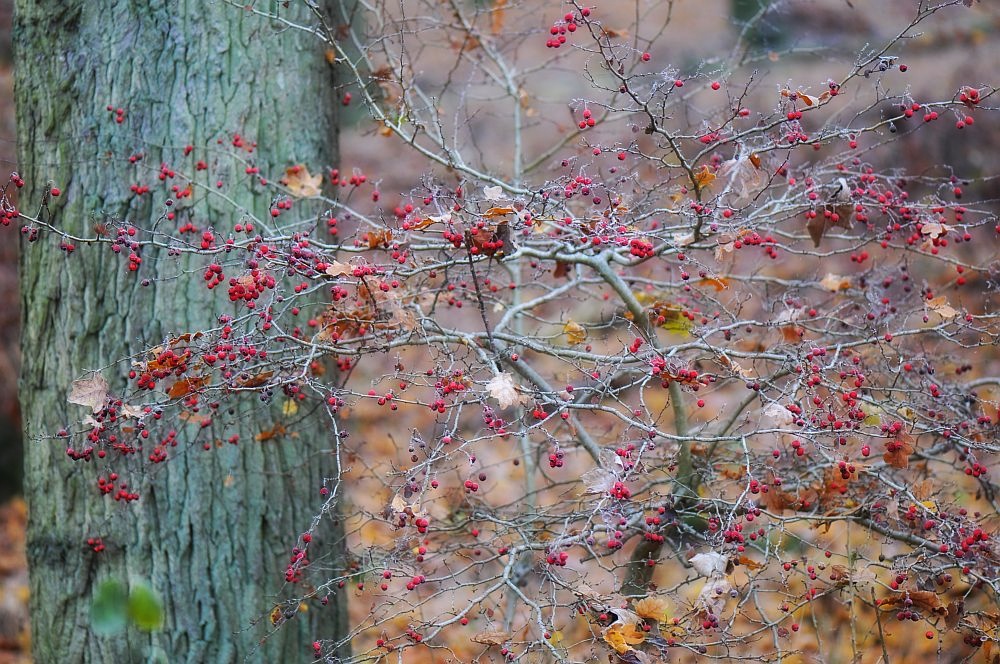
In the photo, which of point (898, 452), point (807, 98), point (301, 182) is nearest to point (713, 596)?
point (898, 452)

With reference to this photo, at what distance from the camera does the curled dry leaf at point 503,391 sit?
1.97 meters

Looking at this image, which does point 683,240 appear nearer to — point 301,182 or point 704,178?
point 704,178

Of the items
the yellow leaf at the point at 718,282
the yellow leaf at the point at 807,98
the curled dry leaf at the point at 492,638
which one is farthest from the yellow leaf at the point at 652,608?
the yellow leaf at the point at 807,98

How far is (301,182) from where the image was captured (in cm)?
275

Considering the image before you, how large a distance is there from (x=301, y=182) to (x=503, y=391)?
117 cm

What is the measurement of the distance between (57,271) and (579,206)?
178 cm

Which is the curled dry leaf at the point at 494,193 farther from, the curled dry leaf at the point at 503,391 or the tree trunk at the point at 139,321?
the tree trunk at the point at 139,321

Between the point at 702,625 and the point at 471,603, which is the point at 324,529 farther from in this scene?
the point at 702,625

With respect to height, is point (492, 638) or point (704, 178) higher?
point (704, 178)

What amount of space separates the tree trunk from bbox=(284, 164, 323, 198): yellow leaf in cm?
18

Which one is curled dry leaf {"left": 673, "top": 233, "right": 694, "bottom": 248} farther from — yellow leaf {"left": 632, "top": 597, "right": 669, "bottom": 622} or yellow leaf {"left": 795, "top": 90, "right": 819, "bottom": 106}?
yellow leaf {"left": 632, "top": 597, "right": 669, "bottom": 622}

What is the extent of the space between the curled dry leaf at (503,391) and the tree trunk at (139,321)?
113 cm

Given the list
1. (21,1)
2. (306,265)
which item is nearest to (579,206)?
(306,265)

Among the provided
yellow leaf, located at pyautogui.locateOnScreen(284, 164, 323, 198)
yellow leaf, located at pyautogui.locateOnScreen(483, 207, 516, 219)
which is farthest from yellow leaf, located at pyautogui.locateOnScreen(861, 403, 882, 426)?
yellow leaf, located at pyautogui.locateOnScreen(284, 164, 323, 198)
